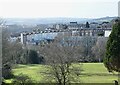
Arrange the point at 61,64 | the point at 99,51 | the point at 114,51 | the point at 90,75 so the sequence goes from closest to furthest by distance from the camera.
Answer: the point at 114,51 → the point at 61,64 → the point at 90,75 → the point at 99,51

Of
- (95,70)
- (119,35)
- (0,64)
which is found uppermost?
(119,35)

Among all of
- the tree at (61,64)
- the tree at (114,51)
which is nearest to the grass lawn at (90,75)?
the tree at (61,64)

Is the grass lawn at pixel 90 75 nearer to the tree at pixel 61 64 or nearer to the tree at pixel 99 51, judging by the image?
the tree at pixel 61 64

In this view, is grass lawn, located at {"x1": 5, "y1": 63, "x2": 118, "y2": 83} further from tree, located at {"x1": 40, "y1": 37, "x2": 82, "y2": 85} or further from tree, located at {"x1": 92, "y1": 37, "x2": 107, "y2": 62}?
tree, located at {"x1": 92, "y1": 37, "x2": 107, "y2": 62}

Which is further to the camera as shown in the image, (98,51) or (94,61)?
(94,61)

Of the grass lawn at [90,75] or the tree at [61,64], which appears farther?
the grass lawn at [90,75]

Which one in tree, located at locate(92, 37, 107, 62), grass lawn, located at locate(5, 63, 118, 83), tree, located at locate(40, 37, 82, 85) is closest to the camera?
tree, located at locate(40, 37, 82, 85)

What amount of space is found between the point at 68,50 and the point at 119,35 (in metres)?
5.73

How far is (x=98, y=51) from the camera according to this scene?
34.8 meters

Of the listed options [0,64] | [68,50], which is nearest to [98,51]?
[68,50]

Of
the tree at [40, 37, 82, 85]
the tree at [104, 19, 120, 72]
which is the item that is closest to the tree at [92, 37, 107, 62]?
the tree at [40, 37, 82, 85]

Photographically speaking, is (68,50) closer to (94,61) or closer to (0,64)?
(0,64)

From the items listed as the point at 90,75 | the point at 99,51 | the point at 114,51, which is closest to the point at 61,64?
the point at 114,51

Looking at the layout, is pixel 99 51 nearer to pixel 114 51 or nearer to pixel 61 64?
pixel 61 64
